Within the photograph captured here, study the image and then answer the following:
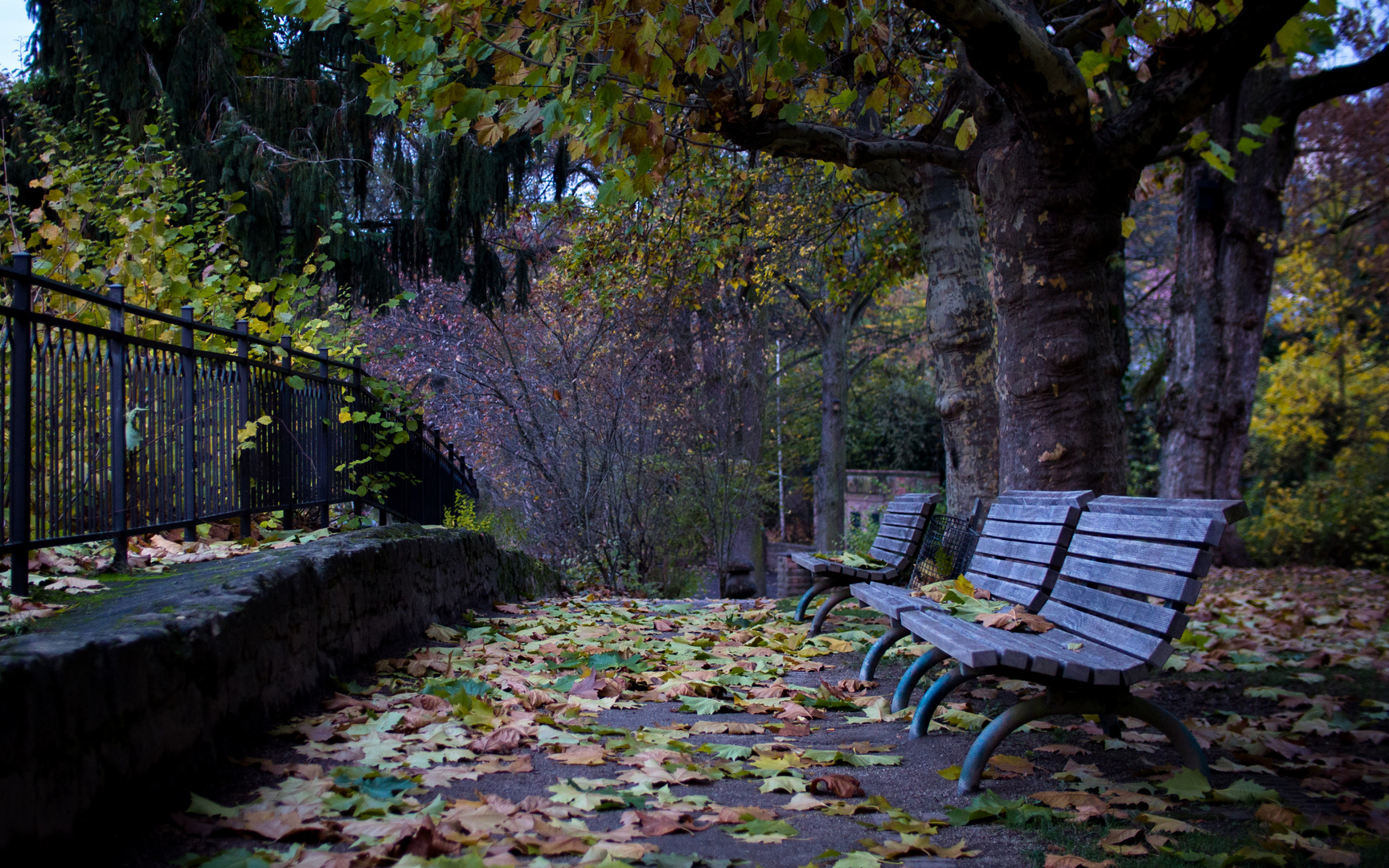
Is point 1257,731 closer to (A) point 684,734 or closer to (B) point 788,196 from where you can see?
(A) point 684,734

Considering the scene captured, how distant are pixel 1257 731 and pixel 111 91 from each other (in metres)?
11.5

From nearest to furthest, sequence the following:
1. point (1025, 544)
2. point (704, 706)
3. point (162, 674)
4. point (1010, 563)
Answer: point (162, 674) < point (704, 706) < point (1025, 544) < point (1010, 563)

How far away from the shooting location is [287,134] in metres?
11.0

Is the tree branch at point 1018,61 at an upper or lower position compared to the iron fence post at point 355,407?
upper

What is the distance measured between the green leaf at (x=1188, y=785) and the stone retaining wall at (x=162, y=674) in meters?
3.00

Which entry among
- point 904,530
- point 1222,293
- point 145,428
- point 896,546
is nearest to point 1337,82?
point 1222,293

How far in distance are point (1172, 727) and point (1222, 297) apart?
9326 millimetres

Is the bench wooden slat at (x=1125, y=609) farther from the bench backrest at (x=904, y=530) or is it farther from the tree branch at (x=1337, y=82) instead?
the tree branch at (x=1337, y=82)

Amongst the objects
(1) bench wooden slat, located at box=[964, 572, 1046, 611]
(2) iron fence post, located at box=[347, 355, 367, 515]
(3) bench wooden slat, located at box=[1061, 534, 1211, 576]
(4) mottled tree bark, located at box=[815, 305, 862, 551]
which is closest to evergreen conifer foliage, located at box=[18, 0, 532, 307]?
(2) iron fence post, located at box=[347, 355, 367, 515]

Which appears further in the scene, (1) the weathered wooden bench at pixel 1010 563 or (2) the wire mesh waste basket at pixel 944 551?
(2) the wire mesh waste basket at pixel 944 551

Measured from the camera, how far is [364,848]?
7.63 ft

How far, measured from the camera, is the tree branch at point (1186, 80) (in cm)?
472

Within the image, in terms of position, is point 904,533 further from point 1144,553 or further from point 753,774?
point 753,774

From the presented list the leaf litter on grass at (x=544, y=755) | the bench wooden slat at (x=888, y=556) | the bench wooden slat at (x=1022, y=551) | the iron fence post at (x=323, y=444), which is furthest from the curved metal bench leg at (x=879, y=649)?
the iron fence post at (x=323, y=444)
